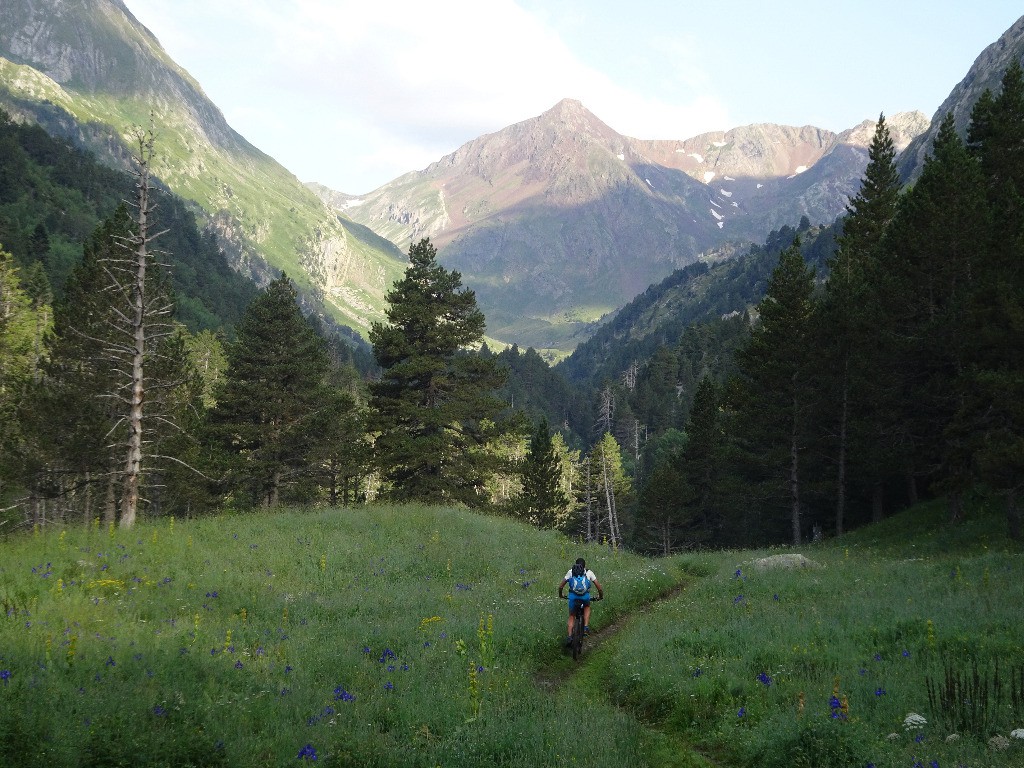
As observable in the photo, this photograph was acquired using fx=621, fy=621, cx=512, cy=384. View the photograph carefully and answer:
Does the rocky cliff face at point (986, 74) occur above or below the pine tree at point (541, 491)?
above

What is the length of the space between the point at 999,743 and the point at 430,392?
27163 millimetres

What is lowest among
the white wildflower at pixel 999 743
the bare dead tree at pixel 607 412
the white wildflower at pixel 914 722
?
the white wildflower at pixel 914 722

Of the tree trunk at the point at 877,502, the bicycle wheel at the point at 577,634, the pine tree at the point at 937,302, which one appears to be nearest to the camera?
the bicycle wheel at the point at 577,634

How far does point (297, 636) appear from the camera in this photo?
410 inches

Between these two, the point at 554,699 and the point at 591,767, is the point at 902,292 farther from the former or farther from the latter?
the point at 591,767

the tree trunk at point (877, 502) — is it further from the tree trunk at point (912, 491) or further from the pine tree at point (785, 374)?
the pine tree at point (785, 374)

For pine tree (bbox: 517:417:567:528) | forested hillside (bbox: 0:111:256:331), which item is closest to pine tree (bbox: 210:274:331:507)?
pine tree (bbox: 517:417:567:528)

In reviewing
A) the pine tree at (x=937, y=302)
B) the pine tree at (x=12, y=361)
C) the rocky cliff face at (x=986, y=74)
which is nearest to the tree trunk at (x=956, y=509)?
the pine tree at (x=937, y=302)

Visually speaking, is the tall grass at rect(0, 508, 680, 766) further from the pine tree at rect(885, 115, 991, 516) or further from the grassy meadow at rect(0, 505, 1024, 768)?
the pine tree at rect(885, 115, 991, 516)

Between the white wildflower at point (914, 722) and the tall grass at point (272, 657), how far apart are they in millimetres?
2932

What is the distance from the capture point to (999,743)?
19.6ft

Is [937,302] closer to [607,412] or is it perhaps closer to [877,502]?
[877,502]

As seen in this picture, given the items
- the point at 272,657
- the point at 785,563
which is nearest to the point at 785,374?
the point at 785,563

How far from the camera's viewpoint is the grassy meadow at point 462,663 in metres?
6.58
